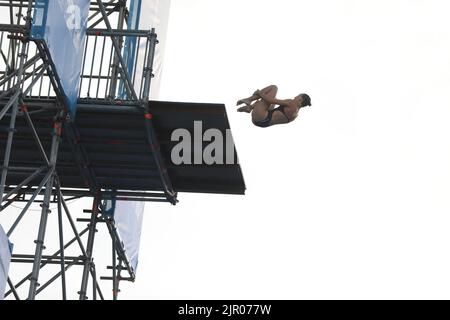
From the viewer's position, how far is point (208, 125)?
22.4m

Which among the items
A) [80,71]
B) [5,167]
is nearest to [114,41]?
[80,71]

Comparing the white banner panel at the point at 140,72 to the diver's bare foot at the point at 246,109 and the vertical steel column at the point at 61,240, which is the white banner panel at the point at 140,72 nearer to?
the vertical steel column at the point at 61,240

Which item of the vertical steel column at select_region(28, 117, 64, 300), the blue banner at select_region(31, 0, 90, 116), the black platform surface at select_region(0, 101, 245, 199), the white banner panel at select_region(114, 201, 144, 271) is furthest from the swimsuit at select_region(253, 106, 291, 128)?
the white banner panel at select_region(114, 201, 144, 271)

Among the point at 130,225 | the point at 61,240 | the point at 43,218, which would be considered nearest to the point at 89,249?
the point at 61,240

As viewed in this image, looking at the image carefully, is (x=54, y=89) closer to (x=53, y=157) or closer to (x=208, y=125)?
(x=53, y=157)

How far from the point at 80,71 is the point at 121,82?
179 cm

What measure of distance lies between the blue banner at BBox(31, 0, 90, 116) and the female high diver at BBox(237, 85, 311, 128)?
2.65 metres

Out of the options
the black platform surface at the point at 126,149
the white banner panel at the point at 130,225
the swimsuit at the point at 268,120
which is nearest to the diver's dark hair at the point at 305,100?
the swimsuit at the point at 268,120

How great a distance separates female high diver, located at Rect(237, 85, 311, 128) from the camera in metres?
20.9

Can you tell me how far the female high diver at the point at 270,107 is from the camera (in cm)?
2092

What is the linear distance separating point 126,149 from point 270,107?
11.5ft

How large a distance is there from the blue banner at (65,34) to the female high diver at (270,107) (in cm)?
265

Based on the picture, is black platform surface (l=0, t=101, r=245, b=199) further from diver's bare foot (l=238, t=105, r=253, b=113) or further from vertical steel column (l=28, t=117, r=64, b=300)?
diver's bare foot (l=238, t=105, r=253, b=113)

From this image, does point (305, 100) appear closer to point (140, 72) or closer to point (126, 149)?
point (126, 149)
